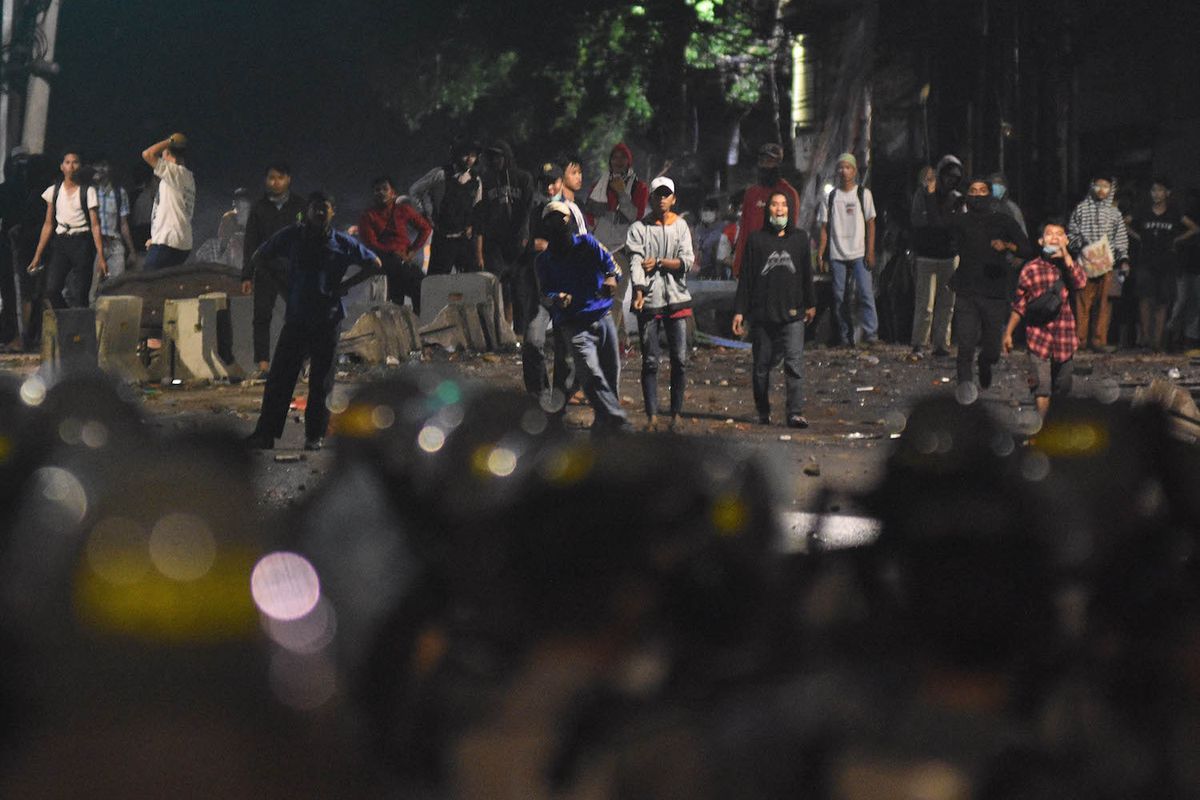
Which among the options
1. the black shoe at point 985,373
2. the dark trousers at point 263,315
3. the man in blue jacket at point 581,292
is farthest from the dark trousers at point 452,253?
the man in blue jacket at point 581,292

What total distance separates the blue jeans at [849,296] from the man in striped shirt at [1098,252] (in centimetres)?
227

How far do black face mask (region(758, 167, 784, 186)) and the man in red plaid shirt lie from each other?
4725 millimetres

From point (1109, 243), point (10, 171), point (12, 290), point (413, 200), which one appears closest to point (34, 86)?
point (10, 171)

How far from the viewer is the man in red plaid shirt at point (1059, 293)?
1164cm

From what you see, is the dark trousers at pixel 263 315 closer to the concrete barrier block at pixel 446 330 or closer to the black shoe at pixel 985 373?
the concrete barrier block at pixel 446 330

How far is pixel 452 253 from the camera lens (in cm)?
1797

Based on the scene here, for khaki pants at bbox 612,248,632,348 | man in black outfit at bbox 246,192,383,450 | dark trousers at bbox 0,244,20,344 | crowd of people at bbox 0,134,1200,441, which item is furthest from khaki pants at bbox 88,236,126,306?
man in black outfit at bbox 246,192,383,450

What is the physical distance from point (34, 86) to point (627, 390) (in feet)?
33.3

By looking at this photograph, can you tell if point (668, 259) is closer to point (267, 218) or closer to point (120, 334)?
point (267, 218)

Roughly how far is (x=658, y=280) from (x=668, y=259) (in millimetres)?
157

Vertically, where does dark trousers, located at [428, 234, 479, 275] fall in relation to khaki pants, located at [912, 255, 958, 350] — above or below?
above

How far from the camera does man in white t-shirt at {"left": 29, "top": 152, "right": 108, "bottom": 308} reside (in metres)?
17.2

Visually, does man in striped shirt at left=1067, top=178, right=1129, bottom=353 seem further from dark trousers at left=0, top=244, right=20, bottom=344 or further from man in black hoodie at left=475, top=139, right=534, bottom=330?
dark trousers at left=0, top=244, right=20, bottom=344

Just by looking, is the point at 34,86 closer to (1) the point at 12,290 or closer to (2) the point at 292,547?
(1) the point at 12,290
